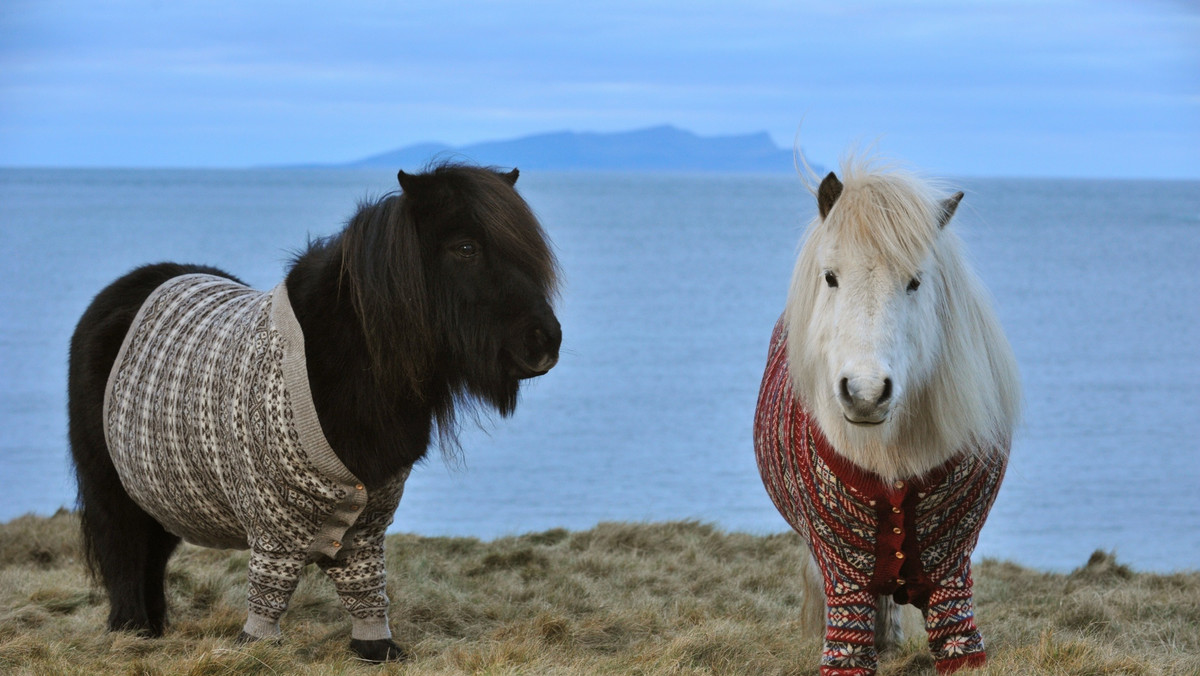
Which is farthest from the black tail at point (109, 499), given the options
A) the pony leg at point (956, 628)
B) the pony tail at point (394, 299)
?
the pony leg at point (956, 628)

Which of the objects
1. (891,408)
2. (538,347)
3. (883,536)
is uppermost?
(538,347)

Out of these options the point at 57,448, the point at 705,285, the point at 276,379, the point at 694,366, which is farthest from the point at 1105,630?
the point at 705,285

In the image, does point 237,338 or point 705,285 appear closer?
point 237,338

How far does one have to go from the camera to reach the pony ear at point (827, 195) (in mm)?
3154

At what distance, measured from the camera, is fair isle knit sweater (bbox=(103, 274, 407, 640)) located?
11.9 ft

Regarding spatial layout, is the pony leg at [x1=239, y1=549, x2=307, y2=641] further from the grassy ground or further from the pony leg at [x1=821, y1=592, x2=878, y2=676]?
the pony leg at [x1=821, y1=592, x2=878, y2=676]

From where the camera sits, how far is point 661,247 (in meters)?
51.2

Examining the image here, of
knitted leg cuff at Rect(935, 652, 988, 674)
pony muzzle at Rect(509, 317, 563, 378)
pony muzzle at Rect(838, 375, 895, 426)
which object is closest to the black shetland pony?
pony muzzle at Rect(509, 317, 563, 378)

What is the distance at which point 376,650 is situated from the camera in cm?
398

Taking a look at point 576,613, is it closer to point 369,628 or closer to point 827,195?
point 369,628

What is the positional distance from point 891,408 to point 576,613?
8.18 feet

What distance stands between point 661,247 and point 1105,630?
47.0 metres

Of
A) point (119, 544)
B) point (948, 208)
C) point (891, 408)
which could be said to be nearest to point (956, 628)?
point (891, 408)

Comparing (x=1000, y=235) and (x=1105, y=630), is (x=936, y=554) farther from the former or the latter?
(x=1000, y=235)
